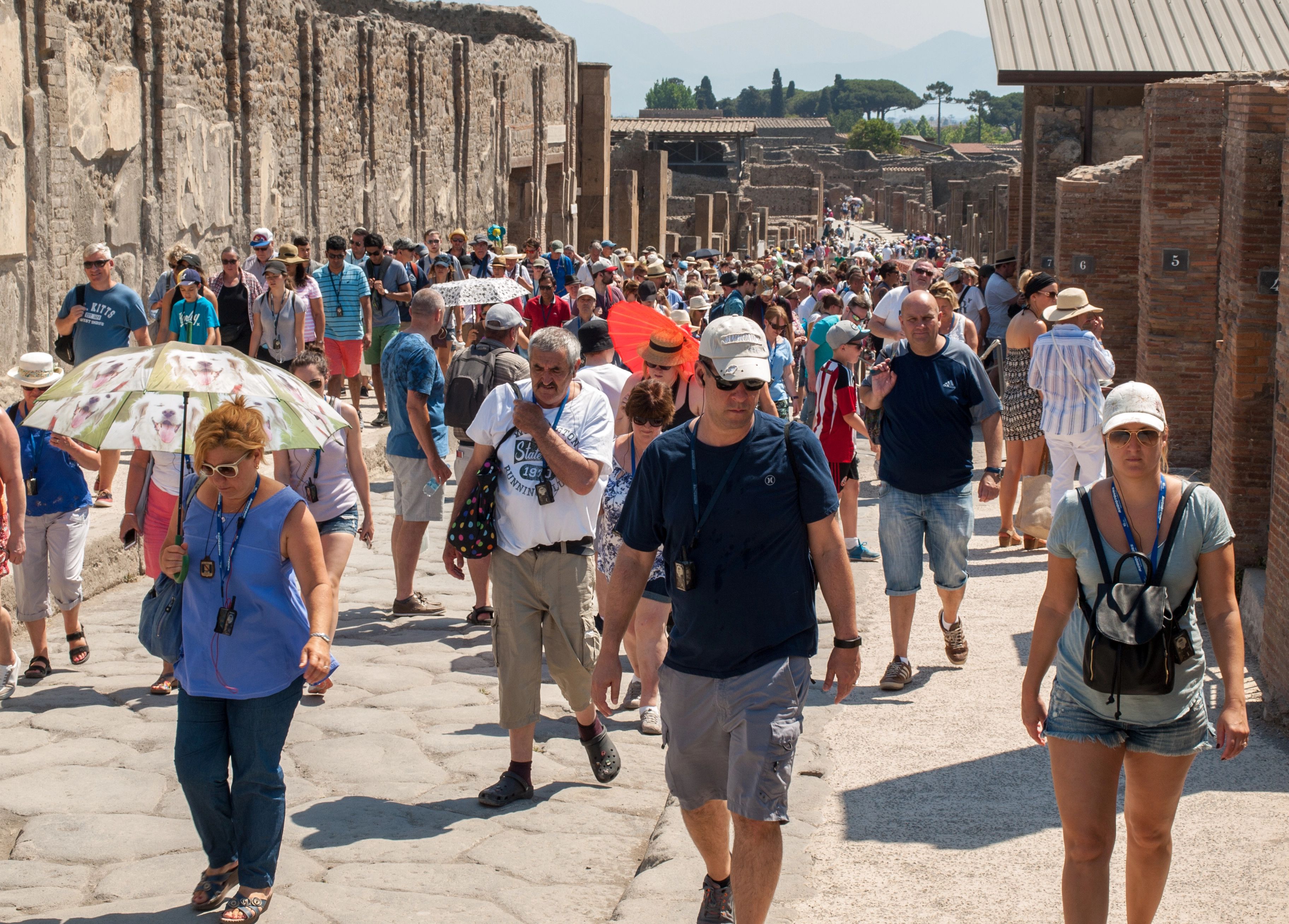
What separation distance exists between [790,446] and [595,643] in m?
1.70

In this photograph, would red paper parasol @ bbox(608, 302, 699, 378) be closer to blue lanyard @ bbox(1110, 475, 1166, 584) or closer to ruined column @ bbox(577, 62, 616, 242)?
blue lanyard @ bbox(1110, 475, 1166, 584)

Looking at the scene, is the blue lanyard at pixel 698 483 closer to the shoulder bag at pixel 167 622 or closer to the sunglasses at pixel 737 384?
the sunglasses at pixel 737 384

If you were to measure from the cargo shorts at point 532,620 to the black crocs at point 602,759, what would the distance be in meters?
0.16

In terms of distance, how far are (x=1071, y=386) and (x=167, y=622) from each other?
5.57 metres

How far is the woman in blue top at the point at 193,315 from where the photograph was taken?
10.2 m

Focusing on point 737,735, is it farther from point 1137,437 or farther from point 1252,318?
point 1252,318

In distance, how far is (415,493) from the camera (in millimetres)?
8016

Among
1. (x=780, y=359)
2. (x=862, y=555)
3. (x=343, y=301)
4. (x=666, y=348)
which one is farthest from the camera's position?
(x=343, y=301)

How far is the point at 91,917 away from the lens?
14.5ft

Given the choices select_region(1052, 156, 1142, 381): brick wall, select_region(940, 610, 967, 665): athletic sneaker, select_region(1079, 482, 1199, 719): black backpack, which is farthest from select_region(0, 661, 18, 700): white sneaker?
select_region(1052, 156, 1142, 381): brick wall

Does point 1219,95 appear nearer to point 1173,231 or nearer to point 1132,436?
point 1173,231

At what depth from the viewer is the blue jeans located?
436cm

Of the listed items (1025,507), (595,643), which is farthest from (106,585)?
(1025,507)

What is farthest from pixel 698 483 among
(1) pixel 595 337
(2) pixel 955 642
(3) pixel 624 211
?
(3) pixel 624 211
